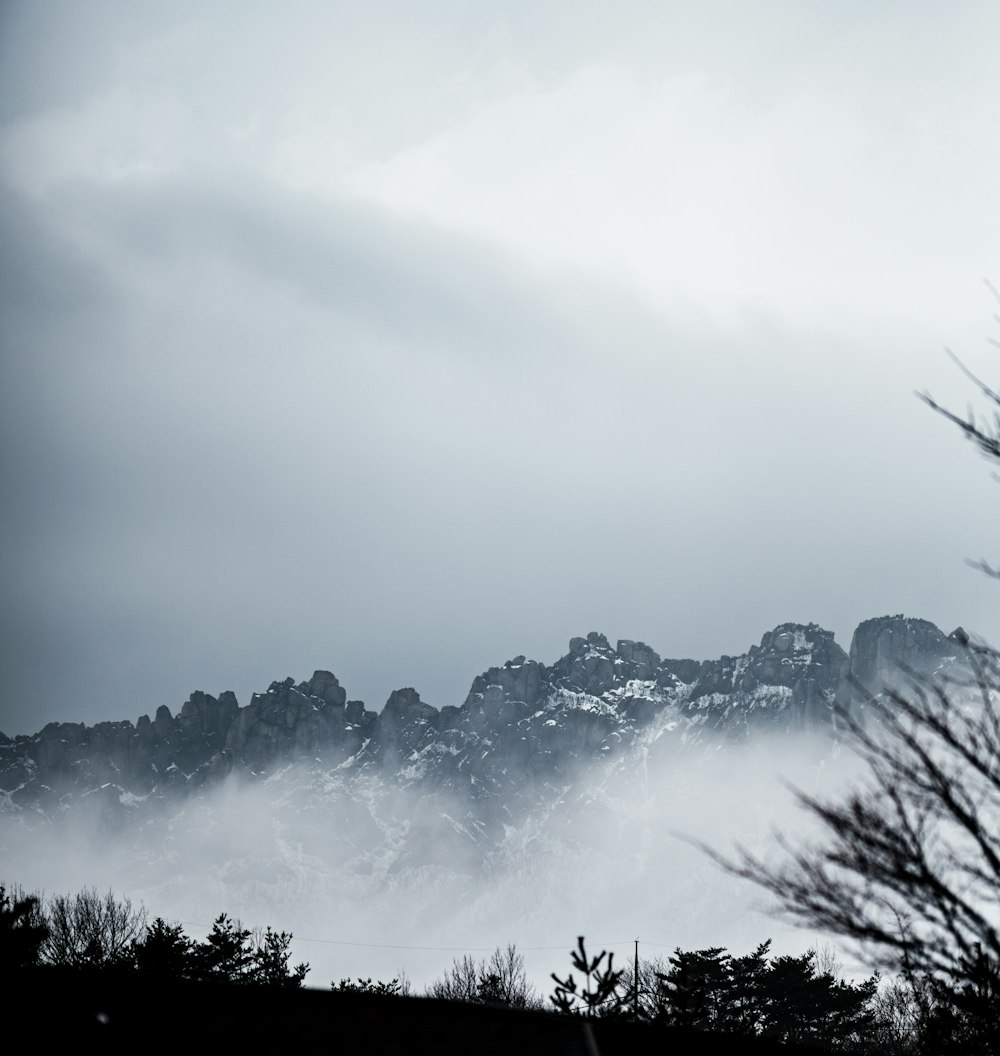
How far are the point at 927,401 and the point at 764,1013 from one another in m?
58.0

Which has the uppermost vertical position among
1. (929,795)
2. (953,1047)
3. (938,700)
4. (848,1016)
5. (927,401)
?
(927,401)

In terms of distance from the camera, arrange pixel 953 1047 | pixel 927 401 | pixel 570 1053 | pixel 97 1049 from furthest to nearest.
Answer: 1. pixel 953 1047
2. pixel 570 1053
3. pixel 97 1049
4. pixel 927 401

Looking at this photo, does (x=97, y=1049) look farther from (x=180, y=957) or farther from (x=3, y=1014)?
(x=180, y=957)

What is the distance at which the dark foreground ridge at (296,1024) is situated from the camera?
9.20 metres

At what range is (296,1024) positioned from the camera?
10.1 m

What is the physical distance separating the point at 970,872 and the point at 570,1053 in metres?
4.80

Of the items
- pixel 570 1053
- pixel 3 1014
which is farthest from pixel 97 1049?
pixel 570 1053

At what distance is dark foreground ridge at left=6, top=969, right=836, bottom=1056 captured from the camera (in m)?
9.20

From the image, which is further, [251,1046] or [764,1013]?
[764,1013]

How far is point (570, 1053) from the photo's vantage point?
399 inches

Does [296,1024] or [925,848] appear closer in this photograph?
[925,848]

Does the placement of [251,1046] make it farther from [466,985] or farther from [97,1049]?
[466,985]

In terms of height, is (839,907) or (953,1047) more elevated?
(839,907)

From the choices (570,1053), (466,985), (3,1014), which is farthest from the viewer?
(466,985)
